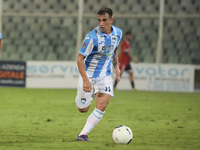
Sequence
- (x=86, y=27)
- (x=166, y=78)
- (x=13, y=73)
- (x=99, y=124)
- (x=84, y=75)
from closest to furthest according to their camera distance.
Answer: (x=84, y=75) < (x=99, y=124) < (x=166, y=78) < (x=13, y=73) < (x=86, y=27)

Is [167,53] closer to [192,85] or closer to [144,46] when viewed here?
[144,46]

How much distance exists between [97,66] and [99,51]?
0.27m

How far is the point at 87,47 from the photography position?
6484mm

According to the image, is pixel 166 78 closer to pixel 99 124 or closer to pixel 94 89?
pixel 99 124

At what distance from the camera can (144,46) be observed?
21062mm

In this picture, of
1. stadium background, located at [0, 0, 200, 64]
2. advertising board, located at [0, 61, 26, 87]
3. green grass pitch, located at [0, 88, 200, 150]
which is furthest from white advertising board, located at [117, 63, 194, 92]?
advertising board, located at [0, 61, 26, 87]

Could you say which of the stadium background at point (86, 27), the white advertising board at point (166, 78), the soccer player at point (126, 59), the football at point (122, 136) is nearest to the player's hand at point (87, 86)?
the football at point (122, 136)

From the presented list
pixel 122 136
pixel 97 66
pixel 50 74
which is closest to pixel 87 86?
pixel 97 66

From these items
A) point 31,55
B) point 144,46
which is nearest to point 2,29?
point 31,55

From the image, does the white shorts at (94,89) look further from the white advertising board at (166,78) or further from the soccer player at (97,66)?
the white advertising board at (166,78)

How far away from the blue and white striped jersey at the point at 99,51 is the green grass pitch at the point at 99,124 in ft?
3.40

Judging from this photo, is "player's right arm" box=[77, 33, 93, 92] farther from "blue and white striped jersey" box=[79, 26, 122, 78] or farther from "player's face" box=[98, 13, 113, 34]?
"player's face" box=[98, 13, 113, 34]

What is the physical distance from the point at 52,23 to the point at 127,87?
17.6 ft

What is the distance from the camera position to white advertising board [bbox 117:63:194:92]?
60.8 ft
